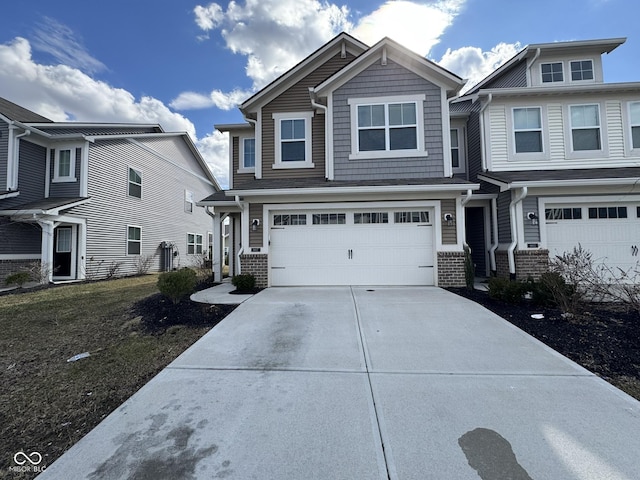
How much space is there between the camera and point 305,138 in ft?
32.1

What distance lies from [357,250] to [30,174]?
13.0 metres

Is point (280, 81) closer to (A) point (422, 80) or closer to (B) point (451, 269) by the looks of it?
(A) point (422, 80)

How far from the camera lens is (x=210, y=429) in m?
2.53

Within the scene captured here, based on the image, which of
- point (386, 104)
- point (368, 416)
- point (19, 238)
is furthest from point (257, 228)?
point (19, 238)

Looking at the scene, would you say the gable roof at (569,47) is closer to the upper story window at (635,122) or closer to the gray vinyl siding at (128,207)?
the upper story window at (635,122)

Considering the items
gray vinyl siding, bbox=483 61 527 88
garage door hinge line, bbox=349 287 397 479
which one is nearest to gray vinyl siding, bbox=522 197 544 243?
gray vinyl siding, bbox=483 61 527 88

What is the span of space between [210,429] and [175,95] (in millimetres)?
18980

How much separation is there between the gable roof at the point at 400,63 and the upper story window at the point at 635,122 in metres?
5.73

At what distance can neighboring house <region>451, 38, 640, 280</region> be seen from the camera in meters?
8.41

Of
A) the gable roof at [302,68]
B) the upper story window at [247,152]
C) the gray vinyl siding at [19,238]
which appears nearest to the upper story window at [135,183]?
the gray vinyl siding at [19,238]

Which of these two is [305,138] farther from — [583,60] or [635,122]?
[583,60]

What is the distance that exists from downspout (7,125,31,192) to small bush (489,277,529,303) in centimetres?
1606

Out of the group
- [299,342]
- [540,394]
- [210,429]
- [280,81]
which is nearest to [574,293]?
[540,394]
